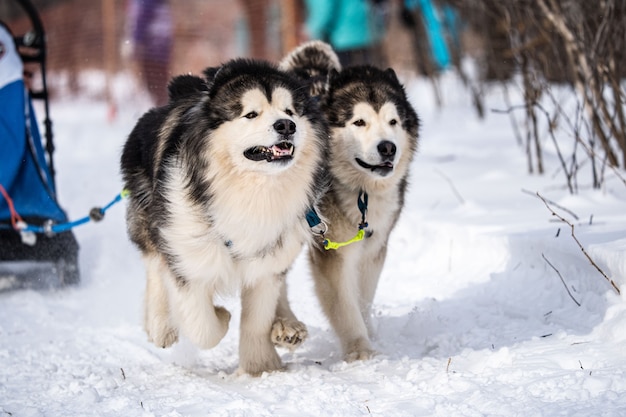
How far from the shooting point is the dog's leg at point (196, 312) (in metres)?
3.31

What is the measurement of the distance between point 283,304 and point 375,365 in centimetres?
69

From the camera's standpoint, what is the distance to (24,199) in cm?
488

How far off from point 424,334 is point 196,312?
1228mm

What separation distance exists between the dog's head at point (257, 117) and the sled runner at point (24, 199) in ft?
7.24

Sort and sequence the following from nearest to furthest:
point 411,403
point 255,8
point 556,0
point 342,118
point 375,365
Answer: point 411,403 < point 375,365 < point 342,118 < point 556,0 < point 255,8

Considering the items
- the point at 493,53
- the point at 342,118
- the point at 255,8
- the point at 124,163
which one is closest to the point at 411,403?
the point at 342,118

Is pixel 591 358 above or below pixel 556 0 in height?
below

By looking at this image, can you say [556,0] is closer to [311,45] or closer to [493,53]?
[311,45]

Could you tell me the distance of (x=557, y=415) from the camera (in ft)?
7.98

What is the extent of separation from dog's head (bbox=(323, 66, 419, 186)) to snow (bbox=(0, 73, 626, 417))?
0.83 metres

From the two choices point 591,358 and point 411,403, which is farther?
point 591,358

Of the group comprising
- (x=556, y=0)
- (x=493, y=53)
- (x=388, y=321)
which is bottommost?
(x=388, y=321)

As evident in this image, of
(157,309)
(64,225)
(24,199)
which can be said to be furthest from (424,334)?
(24,199)

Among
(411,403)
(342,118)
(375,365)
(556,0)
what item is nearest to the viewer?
(411,403)
